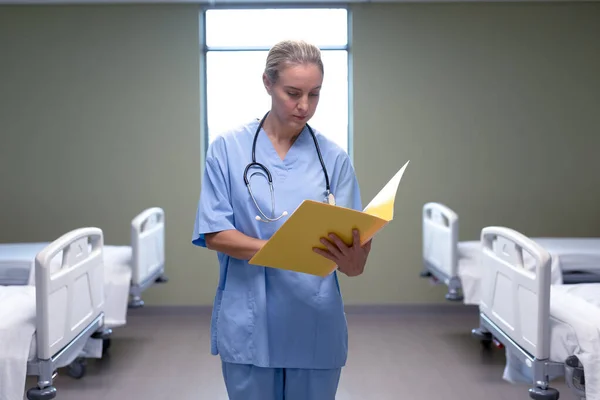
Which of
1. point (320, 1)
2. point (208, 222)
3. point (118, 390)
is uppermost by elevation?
point (320, 1)

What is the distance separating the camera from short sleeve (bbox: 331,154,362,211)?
65.3 inches

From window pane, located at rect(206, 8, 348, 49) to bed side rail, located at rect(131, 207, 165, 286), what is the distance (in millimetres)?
1365

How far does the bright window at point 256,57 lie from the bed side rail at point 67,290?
2034mm

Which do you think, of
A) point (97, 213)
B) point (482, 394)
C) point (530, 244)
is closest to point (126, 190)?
point (97, 213)

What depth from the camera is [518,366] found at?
2941mm

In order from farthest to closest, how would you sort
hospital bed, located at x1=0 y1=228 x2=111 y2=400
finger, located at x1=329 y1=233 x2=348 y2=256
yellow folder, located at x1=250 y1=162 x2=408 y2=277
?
hospital bed, located at x1=0 y1=228 x2=111 y2=400 → finger, located at x1=329 y1=233 x2=348 y2=256 → yellow folder, located at x1=250 y1=162 x2=408 y2=277

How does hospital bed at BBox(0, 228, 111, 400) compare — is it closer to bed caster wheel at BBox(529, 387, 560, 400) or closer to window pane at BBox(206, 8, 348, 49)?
bed caster wheel at BBox(529, 387, 560, 400)

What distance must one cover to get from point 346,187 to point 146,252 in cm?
275

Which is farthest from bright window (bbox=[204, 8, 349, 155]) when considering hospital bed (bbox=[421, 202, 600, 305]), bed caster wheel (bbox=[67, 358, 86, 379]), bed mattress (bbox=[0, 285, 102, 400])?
bed mattress (bbox=[0, 285, 102, 400])

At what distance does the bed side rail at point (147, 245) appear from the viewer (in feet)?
12.9

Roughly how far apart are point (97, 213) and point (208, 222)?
148 inches

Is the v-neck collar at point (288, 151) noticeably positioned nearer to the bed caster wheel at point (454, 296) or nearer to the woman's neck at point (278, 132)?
the woman's neck at point (278, 132)

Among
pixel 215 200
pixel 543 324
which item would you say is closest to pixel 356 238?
pixel 215 200

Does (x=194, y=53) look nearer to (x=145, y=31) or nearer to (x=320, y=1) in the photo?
(x=145, y=31)
